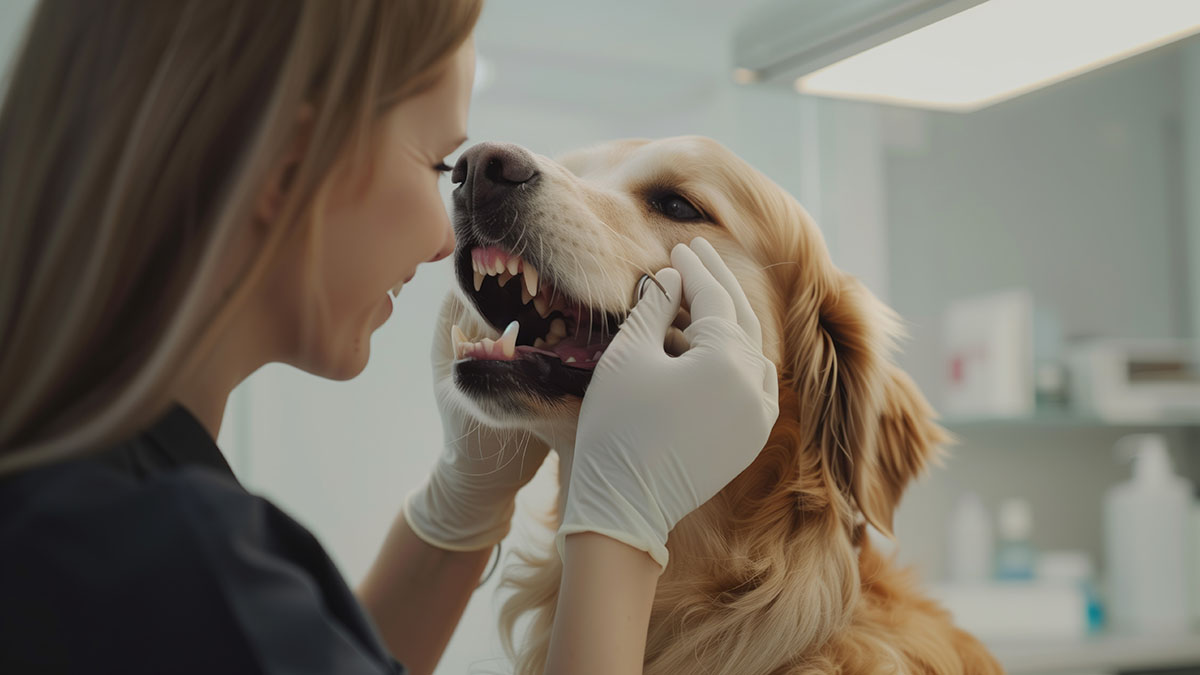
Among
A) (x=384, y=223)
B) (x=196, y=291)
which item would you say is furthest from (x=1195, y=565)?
(x=196, y=291)

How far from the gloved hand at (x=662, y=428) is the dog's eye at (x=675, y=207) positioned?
0.18 metres

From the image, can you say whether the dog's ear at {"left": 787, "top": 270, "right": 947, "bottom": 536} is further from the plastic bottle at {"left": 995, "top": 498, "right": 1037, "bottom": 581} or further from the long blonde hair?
the plastic bottle at {"left": 995, "top": 498, "right": 1037, "bottom": 581}

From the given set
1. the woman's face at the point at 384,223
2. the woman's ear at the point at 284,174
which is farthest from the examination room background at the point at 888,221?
the woman's ear at the point at 284,174

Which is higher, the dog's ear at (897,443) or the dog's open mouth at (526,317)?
the dog's open mouth at (526,317)

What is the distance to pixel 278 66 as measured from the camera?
0.59 metres

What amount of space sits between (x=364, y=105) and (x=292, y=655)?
344mm

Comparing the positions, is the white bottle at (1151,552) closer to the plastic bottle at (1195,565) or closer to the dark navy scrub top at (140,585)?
the plastic bottle at (1195,565)

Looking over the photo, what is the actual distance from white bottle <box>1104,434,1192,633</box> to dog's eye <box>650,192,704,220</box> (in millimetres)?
1796

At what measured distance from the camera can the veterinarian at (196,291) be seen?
1.66 feet

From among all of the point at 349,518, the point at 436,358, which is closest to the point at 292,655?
the point at 436,358

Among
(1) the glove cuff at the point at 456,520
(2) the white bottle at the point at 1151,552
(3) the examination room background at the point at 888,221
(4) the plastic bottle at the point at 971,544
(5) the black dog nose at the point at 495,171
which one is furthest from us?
(4) the plastic bottle at the point at 971,544

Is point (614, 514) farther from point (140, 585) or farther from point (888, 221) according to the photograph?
point (888, 221)

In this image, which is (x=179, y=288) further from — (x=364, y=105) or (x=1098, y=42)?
(x=1098, y=42)

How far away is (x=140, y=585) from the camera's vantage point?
0.50 m
